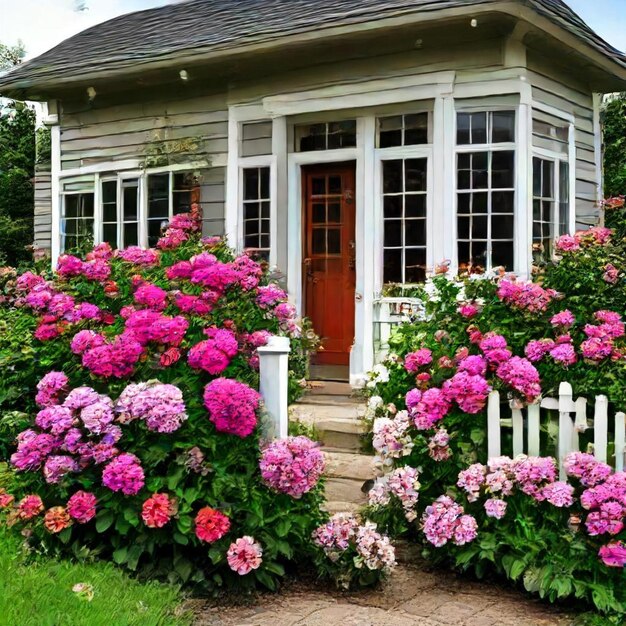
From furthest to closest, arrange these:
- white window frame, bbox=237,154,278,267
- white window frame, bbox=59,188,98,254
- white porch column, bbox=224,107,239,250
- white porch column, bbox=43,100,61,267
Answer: white porch column, bbox=43,100,61,267
white window frame, bbox=59,188,98,254
white porch column, bbox=224,107,239,250
white window frame, bbox=237,154,278,267

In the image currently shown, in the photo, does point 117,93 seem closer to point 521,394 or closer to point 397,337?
point 397,337

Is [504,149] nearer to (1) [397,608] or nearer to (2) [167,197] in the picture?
(2) [167,197]

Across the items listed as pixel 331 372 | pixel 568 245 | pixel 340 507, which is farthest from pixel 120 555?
pixel 331 372

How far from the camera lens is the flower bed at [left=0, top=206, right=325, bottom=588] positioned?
12.2 feet

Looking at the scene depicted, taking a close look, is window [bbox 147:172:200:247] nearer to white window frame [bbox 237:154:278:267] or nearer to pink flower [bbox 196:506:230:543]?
white window frame [bbox 237:154:278:267]

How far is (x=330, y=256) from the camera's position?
8.40 meters

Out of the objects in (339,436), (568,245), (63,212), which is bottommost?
(339,436)

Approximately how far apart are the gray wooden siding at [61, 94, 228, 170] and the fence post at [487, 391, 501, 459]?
5.63 meters

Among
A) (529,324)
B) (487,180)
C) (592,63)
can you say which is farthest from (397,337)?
(592,63)

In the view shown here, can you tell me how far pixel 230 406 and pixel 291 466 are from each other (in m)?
0.39

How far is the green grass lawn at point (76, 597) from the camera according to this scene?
322 cm

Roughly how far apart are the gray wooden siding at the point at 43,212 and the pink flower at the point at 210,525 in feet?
28.3

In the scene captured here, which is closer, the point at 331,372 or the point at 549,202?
the point at 549,202

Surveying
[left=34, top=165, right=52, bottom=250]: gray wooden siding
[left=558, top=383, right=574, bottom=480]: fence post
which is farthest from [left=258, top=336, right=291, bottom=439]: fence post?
[left=34, top=165, right=52, bottom=250]: gray wooden siding
